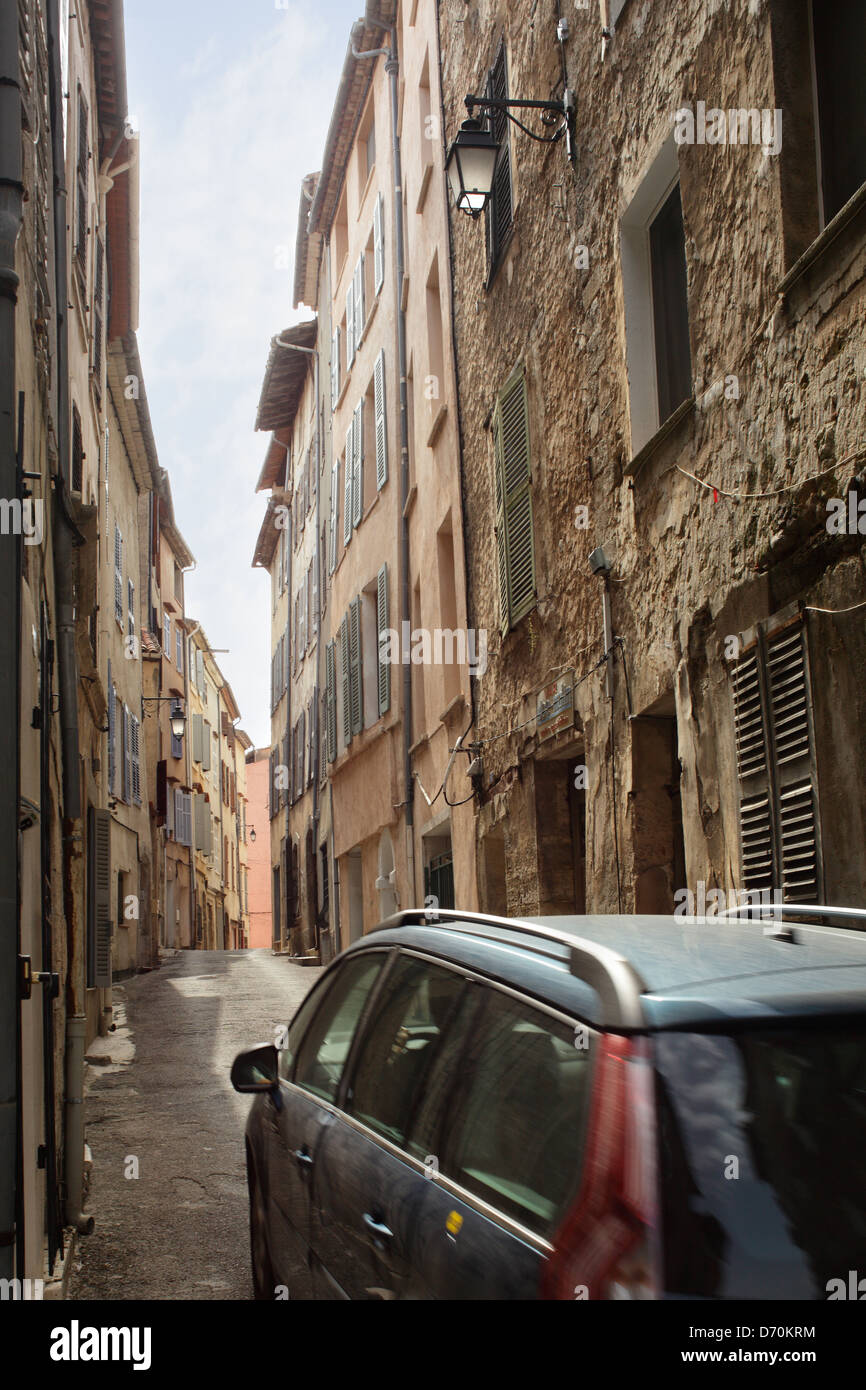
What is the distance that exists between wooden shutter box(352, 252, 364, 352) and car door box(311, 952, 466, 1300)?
17606mm

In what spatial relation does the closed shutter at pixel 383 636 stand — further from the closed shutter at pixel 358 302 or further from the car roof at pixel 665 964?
the car roof at pixel 665 964

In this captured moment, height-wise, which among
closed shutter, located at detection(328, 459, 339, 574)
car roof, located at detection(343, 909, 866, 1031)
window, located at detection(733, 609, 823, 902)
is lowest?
car roof, located at detection(343, 909, 866, 1031)

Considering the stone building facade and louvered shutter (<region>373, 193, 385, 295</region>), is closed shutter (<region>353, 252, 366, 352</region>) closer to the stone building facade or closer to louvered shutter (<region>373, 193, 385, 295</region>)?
louvered shutter (<region>373, 193, 385, 295</region>)

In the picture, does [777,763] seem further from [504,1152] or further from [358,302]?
[358,302]

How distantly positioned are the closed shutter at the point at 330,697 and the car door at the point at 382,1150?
60.4ft

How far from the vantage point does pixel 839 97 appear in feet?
19.0

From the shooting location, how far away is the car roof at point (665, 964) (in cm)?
214

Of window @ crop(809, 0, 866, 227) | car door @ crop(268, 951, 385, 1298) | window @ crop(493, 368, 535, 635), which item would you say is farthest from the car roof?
window @ crop(493, 368, 535, 635)

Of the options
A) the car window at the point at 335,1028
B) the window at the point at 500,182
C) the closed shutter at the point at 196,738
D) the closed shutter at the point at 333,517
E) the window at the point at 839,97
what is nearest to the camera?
the car window at the point at 335,1028

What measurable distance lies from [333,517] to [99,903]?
14733 millimetres

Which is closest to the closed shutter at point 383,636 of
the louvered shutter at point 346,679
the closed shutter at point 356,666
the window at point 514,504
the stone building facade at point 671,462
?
the closed shutter at point 356,666

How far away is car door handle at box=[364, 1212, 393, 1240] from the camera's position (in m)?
2.68
